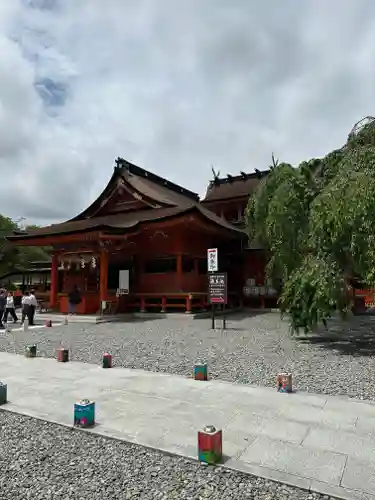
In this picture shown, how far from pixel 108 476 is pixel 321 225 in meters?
6.23

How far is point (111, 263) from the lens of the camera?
19500 millimetres

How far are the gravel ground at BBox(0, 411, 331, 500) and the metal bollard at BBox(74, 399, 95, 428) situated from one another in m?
0.22

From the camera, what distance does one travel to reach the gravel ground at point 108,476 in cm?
301

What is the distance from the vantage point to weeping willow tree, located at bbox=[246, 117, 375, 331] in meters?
7.32

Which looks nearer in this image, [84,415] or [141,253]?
[84,415]

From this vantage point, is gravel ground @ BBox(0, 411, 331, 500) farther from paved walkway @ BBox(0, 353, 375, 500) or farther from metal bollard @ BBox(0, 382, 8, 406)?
metal bollard @ BBox(0, 382, 8, 406)

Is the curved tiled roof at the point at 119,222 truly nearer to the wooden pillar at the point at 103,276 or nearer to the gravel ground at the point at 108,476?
the wooden pillar at the point at 103,276

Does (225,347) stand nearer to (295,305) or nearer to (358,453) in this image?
(295,305)

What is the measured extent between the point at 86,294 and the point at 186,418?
1372 centimetres

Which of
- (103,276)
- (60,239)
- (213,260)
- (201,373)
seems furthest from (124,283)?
(201,373)

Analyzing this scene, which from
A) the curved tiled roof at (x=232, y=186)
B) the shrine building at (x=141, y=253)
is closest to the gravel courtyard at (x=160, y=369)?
the shrine building at (x=141, y=253)

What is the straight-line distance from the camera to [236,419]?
4516mm

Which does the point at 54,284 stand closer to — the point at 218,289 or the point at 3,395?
the point at 218,289

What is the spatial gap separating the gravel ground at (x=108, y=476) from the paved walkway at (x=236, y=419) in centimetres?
16
